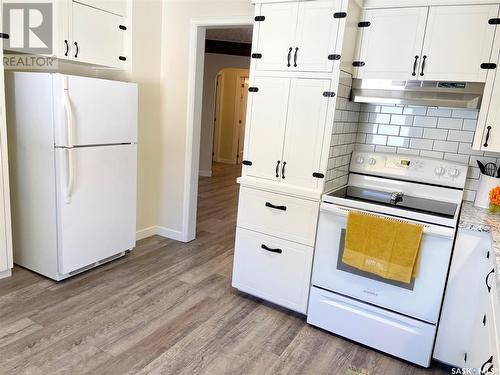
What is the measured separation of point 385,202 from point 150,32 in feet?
9.07

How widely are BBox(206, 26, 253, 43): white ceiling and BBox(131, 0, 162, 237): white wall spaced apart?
101 inches

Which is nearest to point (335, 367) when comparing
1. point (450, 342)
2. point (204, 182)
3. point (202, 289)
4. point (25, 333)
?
point (450, 342)

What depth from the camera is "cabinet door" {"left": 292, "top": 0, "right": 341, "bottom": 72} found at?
2.33m

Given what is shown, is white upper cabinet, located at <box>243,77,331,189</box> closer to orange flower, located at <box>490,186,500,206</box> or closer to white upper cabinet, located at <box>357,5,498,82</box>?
white upper cabinet, located at <box>357,5,498,82</box>

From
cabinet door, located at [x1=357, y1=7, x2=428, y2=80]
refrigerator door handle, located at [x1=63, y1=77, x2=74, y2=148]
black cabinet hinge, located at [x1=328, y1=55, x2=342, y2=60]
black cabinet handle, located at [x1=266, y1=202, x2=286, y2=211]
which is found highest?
cabinet door, located at [x1=357, y1=7, x2=428, y2=80]

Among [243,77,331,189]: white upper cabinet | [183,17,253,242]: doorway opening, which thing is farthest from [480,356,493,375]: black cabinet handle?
[183,17,253,242]: doorway opening

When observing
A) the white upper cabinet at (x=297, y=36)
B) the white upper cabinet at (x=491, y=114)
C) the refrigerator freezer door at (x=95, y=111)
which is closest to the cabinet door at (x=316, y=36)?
the white upper cabinet at (x=297, y=36)

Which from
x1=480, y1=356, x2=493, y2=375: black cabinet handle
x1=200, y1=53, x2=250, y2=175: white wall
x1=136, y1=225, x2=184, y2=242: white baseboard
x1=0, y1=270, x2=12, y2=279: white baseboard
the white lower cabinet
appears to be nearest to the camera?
x1=480, y1=356, x2=493, y2=375: black cabinet handle

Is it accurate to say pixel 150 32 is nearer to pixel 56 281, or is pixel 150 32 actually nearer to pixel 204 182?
pixel 56 281

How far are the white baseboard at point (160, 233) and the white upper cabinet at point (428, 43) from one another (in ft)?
8.21

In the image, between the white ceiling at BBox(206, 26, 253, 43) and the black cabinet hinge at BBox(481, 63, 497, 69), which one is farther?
the white ceiling at BBox(206, 26, 253, 43)

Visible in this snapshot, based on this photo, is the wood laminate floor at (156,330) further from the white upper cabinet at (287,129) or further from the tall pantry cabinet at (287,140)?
the white upper cabinet at (287,129)

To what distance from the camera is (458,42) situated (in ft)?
7.39

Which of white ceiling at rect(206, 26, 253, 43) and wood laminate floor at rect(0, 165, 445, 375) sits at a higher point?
white ceiling at rect(206, 26, 253, 43)
